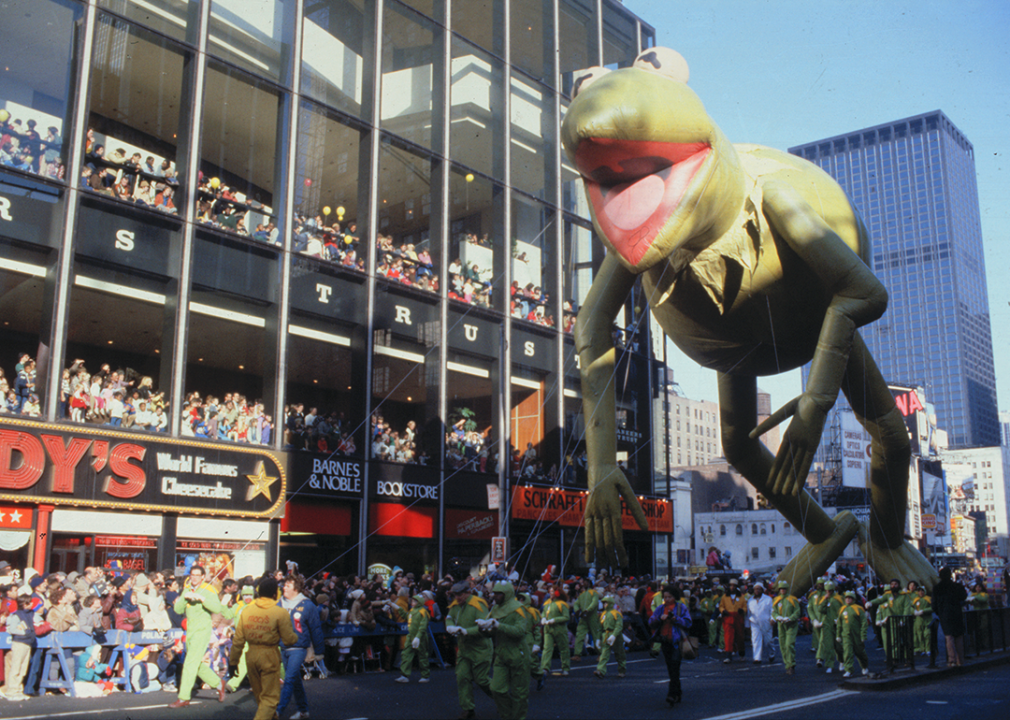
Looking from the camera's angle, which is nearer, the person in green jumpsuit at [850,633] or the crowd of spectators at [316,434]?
the person in green jumpsuit at [850,633]

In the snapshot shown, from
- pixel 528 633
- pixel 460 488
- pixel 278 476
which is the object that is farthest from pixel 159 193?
pixel 528 633

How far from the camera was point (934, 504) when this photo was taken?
7906cm

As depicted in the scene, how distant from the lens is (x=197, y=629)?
37.2 feet

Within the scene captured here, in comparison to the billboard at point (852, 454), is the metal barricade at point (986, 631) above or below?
below

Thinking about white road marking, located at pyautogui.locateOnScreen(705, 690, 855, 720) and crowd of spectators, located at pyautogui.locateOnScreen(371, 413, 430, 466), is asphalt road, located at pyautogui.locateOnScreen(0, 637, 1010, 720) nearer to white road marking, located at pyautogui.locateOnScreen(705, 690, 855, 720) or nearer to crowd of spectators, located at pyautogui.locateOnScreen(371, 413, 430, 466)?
white road marking, located at pyautogui.locateOnScreen(705, 690, 855, 720)

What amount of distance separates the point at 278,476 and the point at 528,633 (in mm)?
12210

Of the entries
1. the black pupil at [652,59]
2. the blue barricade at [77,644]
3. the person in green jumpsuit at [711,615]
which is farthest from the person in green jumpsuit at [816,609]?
the black pupil at [652,59]

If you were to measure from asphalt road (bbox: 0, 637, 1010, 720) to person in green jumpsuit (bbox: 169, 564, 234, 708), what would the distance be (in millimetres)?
275

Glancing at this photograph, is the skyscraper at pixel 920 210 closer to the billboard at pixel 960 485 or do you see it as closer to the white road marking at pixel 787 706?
the white road marking at pixel 787 706

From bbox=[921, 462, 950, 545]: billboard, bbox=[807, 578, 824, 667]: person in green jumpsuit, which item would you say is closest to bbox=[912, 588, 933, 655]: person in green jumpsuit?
bbox=[807, 578, 824, 667]: person in green jumpsuit

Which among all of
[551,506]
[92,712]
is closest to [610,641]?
[92,712]

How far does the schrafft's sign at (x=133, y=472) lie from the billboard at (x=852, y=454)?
4928 cm

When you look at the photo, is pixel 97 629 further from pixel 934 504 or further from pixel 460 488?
pixel 934 504

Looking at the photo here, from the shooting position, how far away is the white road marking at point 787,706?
9.77m
